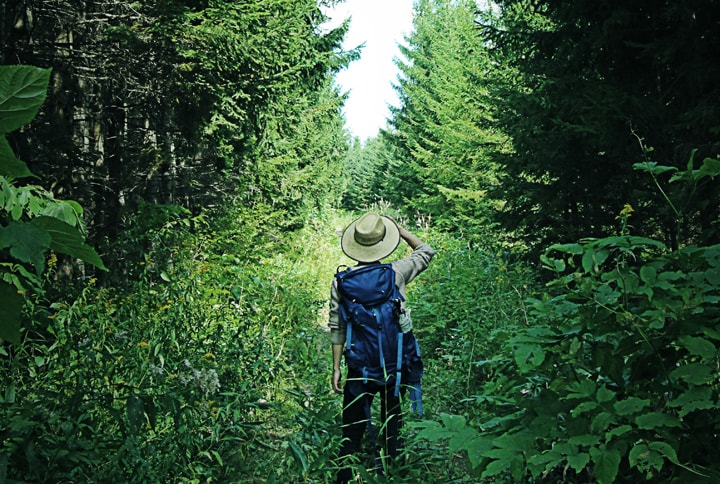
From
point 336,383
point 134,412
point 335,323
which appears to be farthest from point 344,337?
point 134,412

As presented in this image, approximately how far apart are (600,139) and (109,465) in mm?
5630

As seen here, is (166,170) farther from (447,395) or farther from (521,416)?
(521,416)

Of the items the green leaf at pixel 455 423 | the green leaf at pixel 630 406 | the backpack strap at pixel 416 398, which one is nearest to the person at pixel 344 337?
the backpack strap at pixel 416 398

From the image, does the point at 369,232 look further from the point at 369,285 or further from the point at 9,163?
the point at 9,163

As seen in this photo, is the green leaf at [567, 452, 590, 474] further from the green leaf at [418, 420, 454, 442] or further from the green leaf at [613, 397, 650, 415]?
the green leaf at [418, 420, 454, 442]

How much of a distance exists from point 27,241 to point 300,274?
1053 cm

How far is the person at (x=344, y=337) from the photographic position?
4.10 meters

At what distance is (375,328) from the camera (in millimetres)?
4055

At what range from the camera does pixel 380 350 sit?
4.02m

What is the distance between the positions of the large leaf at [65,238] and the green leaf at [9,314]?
115 millimetres

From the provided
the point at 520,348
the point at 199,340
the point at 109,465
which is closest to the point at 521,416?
the point at 520,348

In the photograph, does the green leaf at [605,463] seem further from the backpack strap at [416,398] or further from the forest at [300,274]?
the backpack strap at [416,398]

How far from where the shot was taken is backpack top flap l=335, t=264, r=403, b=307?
409 centimetres

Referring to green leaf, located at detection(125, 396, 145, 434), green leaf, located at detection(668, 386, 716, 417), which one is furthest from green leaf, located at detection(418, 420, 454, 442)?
green leaf, located at detection(125, 396, 145, 434)
